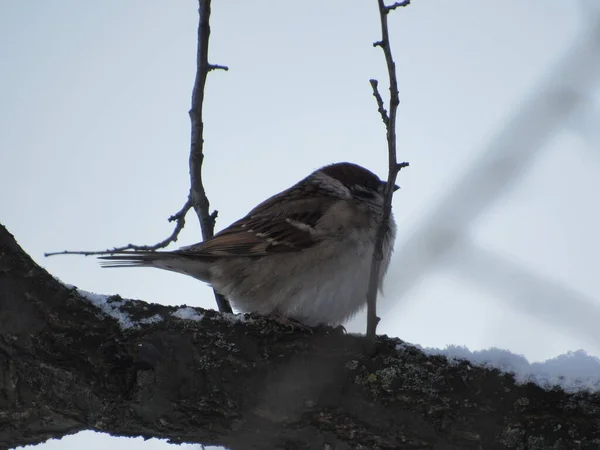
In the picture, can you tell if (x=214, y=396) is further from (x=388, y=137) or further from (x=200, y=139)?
(x=200, y=139)

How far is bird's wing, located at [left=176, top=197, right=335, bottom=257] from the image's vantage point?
397 centimetres

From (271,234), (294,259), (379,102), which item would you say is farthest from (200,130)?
(379,102)

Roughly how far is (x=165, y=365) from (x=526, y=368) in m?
1.29

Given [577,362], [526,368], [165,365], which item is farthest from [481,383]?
[165,365]

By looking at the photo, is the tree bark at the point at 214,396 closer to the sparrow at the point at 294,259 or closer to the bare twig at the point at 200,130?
the sparrow at the point at 294,259

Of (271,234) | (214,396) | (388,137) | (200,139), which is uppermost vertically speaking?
(200,139)

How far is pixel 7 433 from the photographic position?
2527 mm

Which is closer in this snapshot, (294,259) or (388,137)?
(388,137)

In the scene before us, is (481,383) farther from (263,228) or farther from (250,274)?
(263,228)

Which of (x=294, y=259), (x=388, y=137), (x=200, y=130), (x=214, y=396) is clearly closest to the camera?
(x=388, y=137)

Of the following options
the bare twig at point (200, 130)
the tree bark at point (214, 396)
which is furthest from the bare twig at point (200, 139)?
the tree bark at point (214, 396)

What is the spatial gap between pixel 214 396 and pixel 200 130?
6.55ft

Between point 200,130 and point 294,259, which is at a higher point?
point 200,130

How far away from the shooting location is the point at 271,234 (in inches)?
163
